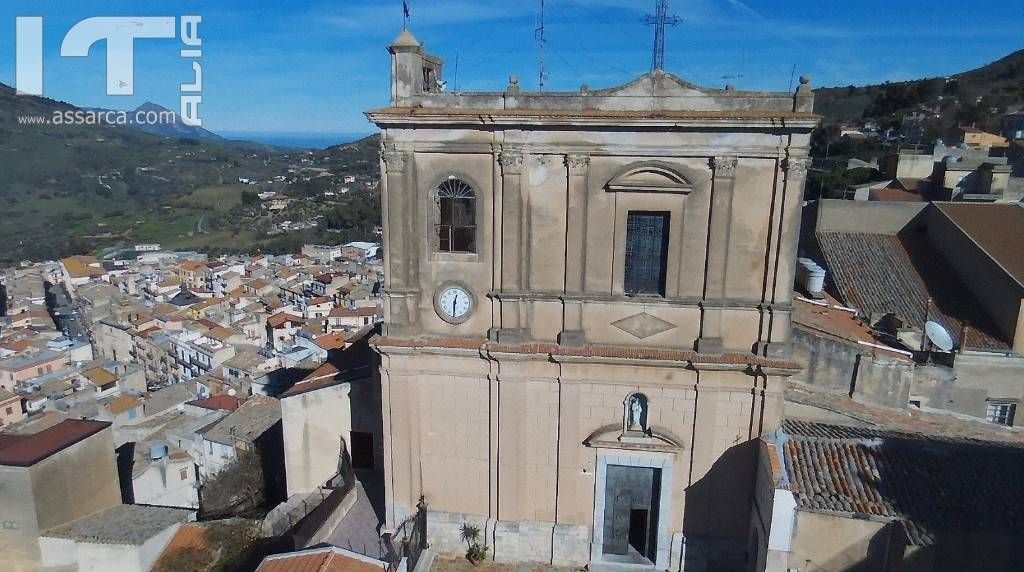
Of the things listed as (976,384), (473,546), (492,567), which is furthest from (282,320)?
(976,384)

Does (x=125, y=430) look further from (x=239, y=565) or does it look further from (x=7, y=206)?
(x=7, y=206)

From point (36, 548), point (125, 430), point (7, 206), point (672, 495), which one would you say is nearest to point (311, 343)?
point (125, 430)

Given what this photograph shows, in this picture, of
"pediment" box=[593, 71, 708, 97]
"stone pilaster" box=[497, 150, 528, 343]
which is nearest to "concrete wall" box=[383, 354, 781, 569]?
"stone pilaster" box=[497, 150, 528, 343]

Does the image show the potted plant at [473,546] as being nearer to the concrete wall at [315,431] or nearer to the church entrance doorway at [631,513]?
the church entrance doorway at [631,513]

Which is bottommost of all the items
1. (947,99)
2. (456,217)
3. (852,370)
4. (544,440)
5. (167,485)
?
(167,485)

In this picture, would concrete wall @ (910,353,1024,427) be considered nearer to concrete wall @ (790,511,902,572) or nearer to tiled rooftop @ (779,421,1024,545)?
tiled rooftop @ (779,421,1024,545)

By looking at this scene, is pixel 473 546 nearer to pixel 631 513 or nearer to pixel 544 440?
pixel 544 440

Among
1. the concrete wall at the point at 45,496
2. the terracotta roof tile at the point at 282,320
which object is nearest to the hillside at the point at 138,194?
the terracotta roof tile at the point at 282,320
